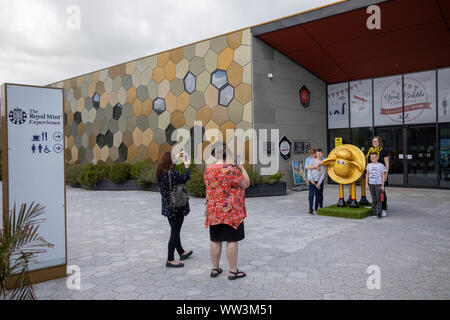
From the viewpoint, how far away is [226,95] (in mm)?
13414

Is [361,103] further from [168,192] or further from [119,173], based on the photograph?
[168,192]

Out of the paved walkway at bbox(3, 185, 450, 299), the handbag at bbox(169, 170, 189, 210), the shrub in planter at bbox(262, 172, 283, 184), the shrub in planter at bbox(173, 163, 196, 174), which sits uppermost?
the shrub in planter at bbox(173, 163, 196, 174)

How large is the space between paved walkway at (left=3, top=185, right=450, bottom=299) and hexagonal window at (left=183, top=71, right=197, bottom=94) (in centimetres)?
697

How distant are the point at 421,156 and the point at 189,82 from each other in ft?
29.3

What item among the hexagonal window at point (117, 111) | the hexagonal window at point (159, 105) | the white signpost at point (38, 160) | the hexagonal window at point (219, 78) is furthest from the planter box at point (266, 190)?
the hexagonal window at point (117, 111)

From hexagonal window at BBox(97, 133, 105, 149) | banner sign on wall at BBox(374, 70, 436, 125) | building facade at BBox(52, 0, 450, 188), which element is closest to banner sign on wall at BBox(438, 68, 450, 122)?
building facade at BBox(52, 0, 450, 188)

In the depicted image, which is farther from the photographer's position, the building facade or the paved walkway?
the building facade

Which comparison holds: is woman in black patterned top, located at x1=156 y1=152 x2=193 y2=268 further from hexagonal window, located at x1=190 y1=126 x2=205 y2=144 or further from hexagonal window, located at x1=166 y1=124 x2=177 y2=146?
hexagonal window, located at x1=166 y1=124 x2=177 y2=146

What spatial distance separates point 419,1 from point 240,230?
9.02m

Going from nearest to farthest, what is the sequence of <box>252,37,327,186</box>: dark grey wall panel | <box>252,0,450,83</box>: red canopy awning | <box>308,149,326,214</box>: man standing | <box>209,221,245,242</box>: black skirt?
<box>209,221,245,242</box>: black skirt, <box>308,149,326,214</box>: man standing, <box>252,0,450,83</box>: red canopy awning, <box>252,37,327,186</box>: dark grey wall panel

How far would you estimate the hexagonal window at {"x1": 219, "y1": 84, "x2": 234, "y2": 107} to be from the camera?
1329cm

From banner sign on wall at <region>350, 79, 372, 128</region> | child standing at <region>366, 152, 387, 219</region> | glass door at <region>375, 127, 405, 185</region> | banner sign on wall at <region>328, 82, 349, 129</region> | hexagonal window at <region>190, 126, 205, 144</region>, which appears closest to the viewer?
child standing at <region>366, 152, 387, 219</region>

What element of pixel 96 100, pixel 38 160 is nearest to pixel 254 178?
pixel 38 160

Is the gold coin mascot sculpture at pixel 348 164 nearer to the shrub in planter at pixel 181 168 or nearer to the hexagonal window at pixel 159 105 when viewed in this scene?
the shrub in planter at pixel 181 168
